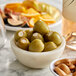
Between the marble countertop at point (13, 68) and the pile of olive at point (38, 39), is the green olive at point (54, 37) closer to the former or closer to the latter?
the pile of olive at point (38, 39)

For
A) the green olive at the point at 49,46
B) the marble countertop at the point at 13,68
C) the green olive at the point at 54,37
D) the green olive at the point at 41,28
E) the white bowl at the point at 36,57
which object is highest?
the green olive at the point at 41,28

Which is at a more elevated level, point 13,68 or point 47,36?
point 47,36

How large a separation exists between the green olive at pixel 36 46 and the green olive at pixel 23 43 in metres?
0.02

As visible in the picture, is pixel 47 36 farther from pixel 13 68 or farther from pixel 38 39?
pixel 13 68

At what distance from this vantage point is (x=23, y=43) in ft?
2.62

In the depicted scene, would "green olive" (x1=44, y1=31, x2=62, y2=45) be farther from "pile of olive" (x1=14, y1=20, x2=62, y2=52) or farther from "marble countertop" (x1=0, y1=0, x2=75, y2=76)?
"marble countertop" (x1=0, y1=0, x2=75, y2=76)

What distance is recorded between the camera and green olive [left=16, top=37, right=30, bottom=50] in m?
0.80

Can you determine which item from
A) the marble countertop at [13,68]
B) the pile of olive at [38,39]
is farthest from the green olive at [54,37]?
the marble countertop at [13,68]

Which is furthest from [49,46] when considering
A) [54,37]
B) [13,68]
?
[13,68]

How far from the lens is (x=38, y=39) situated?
2.60 feet

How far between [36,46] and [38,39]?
0.08ft

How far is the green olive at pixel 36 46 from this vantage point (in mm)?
779

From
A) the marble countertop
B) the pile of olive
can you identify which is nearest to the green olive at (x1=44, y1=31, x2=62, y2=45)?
the pile of olive

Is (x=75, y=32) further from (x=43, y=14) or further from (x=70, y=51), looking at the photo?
(x=43, y=14)
